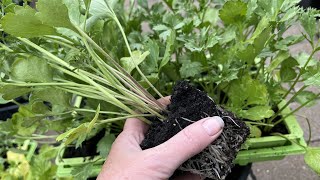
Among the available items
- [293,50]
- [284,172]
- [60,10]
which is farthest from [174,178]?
[293,50]

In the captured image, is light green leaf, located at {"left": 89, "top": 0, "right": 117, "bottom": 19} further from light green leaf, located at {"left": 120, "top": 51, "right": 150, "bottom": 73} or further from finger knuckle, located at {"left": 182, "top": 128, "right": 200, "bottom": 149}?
finger knuckle, located at {"left": 182, "top": 128, "right": 200, "bottom": 149}

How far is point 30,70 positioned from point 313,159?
53 centimetres

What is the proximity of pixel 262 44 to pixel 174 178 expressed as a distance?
28 centimetres

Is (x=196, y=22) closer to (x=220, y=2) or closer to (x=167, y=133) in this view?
(x=220, y=2)

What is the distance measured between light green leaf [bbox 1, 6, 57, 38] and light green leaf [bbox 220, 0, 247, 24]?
0.32 metres

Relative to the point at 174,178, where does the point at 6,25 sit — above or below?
above

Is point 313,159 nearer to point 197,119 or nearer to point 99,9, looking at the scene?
point 197,119

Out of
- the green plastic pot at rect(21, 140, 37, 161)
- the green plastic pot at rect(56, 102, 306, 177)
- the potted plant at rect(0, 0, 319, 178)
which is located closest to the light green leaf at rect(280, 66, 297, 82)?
the potted plant at rect(0, 0, 319, 178)

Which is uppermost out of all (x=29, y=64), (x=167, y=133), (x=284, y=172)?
(x=29, y=64)

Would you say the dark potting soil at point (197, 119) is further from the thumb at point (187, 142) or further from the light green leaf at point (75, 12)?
the light green leaf at point (75, 12)

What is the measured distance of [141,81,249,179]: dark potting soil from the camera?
617 millimetres

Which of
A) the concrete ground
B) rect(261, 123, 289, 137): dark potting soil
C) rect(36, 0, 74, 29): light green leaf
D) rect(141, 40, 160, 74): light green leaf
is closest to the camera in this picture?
rect(36, 0, 74, 29): light green leaf

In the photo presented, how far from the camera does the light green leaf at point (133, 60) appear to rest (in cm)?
65

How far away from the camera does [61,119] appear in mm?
816
